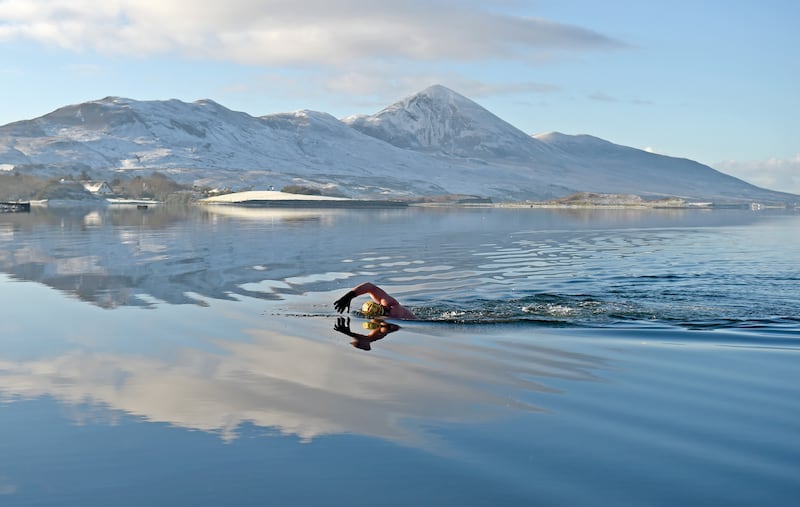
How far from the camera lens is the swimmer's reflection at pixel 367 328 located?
20422 mm

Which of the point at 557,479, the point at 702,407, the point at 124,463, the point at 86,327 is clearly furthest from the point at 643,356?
the point at 86,327

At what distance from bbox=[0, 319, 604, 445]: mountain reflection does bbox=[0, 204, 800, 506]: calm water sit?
0.22ft

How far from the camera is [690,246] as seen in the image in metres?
60.0

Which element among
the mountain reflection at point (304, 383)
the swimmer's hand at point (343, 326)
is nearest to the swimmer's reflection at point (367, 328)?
the swimmer's hand at point (343, 326)

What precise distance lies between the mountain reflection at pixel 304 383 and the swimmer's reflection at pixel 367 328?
0.53 meters

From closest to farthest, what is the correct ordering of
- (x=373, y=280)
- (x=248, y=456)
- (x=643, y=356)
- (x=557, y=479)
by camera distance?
(x=557, y=479) → (x=248, y=456) → (x=643, y=356) → (x=373, y=280)

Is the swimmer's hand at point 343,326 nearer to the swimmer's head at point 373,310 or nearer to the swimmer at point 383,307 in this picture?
the swimmer at point 383,307

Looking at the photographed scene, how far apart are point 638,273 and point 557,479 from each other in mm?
29289

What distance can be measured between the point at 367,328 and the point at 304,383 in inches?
282

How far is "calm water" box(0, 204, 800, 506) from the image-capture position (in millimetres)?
10406

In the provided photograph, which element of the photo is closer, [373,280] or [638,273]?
[373,280]

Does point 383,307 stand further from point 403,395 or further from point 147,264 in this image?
point 147,264

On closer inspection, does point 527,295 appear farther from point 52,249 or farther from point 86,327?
point 52,249

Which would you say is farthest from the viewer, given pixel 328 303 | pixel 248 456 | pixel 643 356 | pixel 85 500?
pixel 328 303
